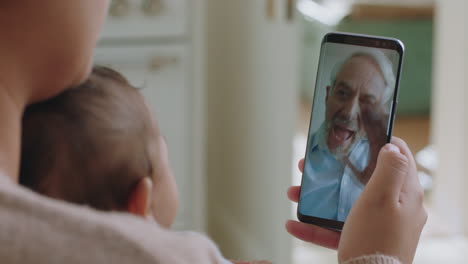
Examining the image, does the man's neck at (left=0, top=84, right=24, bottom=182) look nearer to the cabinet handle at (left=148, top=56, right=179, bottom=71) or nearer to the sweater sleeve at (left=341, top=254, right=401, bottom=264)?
the sweater sleeve at (left=341, top=254, right=401, bottom=264)

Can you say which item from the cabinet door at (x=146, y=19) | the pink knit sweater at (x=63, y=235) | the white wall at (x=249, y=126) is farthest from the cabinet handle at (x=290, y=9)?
the pink knit sweater at (x=63, y=235)

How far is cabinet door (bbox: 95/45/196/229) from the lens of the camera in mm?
1823

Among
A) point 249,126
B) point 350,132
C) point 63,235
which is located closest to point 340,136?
point 350,132

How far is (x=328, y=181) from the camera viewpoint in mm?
685

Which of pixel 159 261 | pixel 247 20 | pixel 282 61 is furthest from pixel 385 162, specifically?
pixel 247 20

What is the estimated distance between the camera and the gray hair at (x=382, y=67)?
2.18ft

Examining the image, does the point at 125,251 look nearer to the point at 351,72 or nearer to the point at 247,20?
the point at 351,72

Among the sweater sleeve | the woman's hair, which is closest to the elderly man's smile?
the sweater sleeve

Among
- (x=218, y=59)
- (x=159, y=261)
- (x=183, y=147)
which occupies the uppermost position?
(x=159, y=261)

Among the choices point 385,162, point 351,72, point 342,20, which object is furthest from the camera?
point 342,20

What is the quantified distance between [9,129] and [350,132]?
1.34 feet

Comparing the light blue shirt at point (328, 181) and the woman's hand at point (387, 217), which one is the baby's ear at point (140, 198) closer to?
the woman's hand at point (387, 217)

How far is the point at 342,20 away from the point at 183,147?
79.8 inches

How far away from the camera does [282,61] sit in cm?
186
